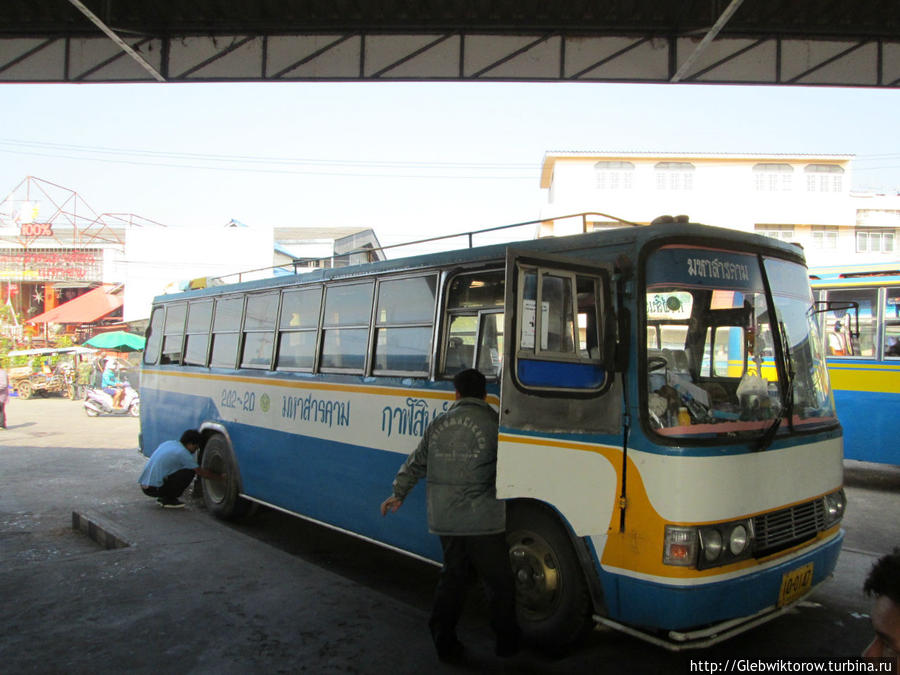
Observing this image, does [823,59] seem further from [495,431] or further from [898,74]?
[495,431]

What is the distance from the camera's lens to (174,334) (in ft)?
32.5

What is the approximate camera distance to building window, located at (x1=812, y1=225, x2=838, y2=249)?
40656mm

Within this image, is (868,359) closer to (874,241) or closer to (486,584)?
(486,584)

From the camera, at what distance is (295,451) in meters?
7.00

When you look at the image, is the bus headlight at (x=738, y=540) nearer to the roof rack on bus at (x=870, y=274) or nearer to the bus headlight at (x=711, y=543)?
the bus headlight at (x=711, y=543)

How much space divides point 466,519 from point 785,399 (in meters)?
2.13

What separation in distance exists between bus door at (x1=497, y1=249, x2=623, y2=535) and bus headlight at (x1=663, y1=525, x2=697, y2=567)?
40cm

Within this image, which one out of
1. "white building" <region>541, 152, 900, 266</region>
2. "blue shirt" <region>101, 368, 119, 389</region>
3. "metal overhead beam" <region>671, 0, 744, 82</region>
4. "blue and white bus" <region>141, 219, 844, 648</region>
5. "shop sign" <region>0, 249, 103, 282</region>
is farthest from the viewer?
"shop sign" <region>0, 249, 103, 282</region>

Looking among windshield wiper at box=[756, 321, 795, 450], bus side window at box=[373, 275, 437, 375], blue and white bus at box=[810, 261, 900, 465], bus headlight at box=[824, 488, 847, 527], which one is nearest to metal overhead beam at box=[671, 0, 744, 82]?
blue and white bus at box=[810, 261, 900, 465]

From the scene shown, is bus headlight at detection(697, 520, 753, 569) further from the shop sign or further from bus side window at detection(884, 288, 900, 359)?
the shop sign

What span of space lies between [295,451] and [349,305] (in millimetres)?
1656

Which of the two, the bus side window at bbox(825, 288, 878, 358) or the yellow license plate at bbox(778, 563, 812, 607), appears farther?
the bus side window at bbox(825, 288, 878, 358)

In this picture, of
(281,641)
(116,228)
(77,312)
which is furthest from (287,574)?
(116,228)

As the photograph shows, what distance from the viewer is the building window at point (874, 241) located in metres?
40.3
